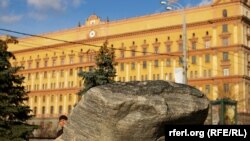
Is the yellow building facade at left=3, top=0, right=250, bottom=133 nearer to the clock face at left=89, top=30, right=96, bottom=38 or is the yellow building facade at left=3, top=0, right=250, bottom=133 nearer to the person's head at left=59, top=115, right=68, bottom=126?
the clock face at left=89, top=30, right=96, bottom=38

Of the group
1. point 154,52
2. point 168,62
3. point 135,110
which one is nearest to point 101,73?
point 135,110

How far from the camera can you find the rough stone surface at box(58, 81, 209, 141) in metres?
9.94

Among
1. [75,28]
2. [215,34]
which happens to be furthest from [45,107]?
[215,34]

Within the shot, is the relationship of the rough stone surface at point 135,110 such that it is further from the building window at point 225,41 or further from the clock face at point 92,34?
the clock face at point 92,34

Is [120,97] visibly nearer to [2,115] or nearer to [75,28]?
[2,115]

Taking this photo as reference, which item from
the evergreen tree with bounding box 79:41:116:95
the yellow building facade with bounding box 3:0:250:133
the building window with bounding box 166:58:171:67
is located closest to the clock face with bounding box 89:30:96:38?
the yellow building facade with bounding box 3:0:250:133

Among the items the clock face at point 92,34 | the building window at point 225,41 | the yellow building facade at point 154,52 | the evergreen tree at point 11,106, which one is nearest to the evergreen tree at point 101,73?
the evergreen tree at point 11,106

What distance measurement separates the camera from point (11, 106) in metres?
21.9

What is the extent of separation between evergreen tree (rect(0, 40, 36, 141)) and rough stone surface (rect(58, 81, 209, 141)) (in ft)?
38.3

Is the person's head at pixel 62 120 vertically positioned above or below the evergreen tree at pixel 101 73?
below

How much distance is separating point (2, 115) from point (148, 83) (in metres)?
12.8

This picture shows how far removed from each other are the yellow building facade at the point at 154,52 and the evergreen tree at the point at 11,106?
119 feet

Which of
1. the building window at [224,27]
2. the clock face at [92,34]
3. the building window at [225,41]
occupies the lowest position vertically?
the building window at [225,41]

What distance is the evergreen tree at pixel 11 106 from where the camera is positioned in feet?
70.6
